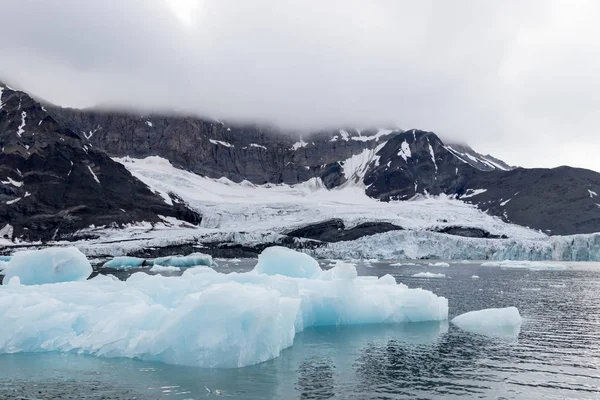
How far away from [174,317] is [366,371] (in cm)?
575

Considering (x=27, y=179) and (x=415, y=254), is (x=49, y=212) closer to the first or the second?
(x=27, y=179)

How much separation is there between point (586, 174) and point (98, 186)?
153 metres

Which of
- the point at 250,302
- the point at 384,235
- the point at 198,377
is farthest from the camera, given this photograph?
the point at 384,235

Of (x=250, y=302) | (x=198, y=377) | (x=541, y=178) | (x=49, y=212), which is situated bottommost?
(x=198, y=377)

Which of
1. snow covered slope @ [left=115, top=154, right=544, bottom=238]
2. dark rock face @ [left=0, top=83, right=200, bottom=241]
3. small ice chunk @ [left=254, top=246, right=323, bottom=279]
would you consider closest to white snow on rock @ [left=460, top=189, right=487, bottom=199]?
snow covered slope @ [left=115, top=154, right=544, bottom=238]

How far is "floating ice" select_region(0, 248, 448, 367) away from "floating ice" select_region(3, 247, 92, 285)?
7.14 m

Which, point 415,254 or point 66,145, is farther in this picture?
point 66,145

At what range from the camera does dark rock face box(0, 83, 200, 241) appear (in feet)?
386

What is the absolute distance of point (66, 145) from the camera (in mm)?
147125

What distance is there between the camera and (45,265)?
2838cm

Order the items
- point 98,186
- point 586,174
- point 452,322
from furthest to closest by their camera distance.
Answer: point 586,174, point 98,186, point 452,322

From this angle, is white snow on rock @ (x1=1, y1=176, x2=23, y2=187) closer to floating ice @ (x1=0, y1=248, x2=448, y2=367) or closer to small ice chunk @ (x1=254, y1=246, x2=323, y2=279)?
small ice chunk @ (x1=254, y1=246, x2=323, y2=279)

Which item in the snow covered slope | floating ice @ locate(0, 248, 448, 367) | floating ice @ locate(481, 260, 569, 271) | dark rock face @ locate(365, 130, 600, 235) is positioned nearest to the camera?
floating ice @ locate(0, 248, 448, 367)

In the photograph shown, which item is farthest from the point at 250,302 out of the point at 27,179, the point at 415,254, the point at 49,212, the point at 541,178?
the point at 541,178
